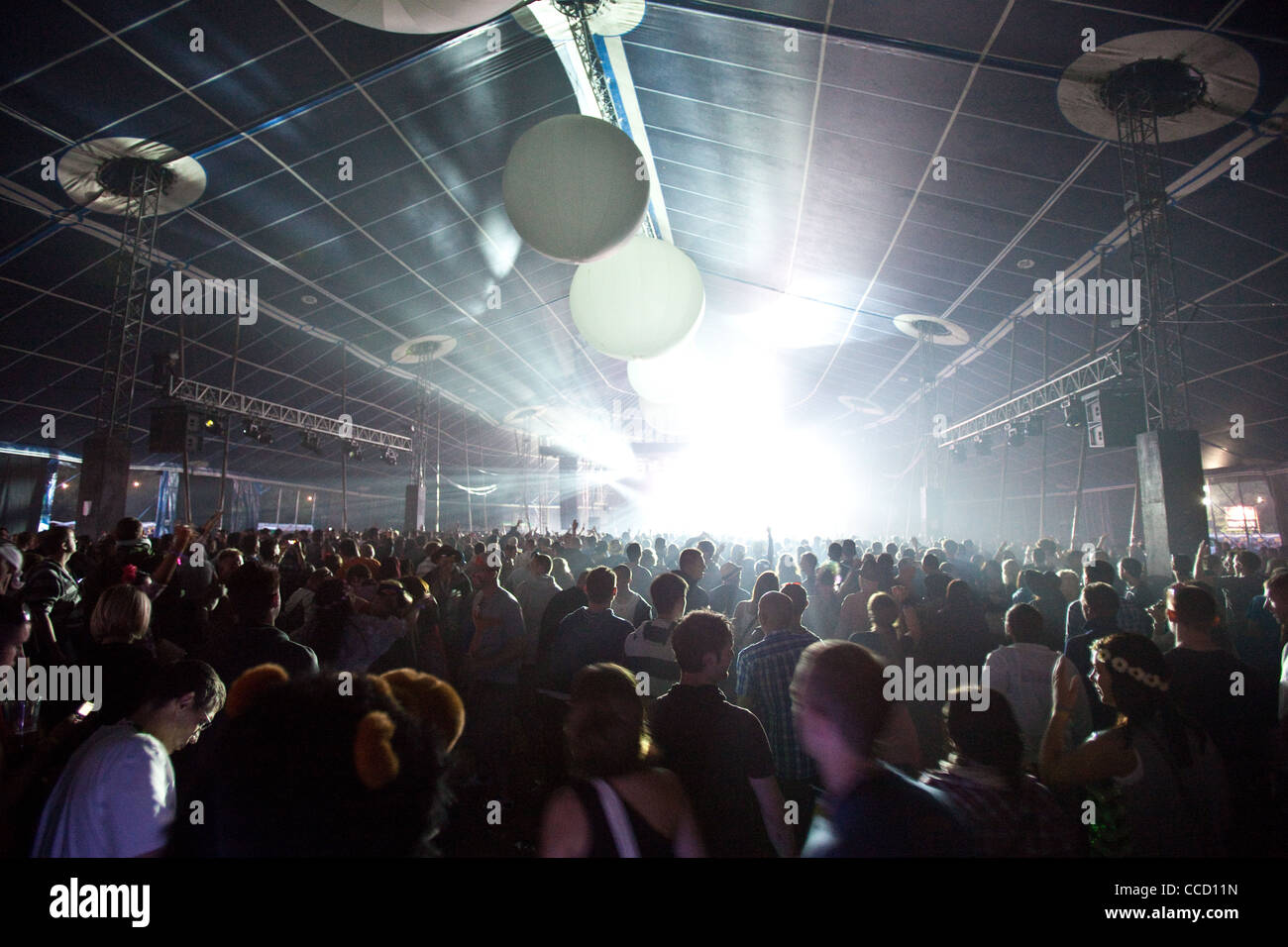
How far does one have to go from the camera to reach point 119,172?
7281 millimetres

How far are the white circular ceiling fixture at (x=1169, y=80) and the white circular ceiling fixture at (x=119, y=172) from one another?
31.8ft

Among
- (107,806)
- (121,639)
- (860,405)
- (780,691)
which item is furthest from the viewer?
(860,405)

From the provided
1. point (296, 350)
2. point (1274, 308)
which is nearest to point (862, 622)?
point (1274, 308)

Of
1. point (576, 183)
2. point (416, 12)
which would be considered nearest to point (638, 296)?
point (576, 183)

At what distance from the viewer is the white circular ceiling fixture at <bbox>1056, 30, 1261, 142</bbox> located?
5.20m

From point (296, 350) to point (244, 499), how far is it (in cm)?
894

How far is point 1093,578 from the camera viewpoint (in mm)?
4727

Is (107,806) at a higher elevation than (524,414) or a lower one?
lower

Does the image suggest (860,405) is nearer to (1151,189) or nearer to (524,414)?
(524,414)

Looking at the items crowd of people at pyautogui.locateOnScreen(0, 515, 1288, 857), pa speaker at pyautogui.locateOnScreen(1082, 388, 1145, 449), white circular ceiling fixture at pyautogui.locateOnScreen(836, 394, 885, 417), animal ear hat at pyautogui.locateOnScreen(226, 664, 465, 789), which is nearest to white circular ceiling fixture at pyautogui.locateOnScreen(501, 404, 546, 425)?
white circular ceiling fixture at pyautogui.locateOnScreen(836, 394, 885, 417)

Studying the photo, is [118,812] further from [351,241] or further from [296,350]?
[296,350]

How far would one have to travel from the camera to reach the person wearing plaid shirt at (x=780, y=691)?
2709mm

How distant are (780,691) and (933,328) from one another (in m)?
12.0

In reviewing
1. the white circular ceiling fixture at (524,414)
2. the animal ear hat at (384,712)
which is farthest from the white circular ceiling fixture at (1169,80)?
the white circular ceiling fixture at (524,414)
